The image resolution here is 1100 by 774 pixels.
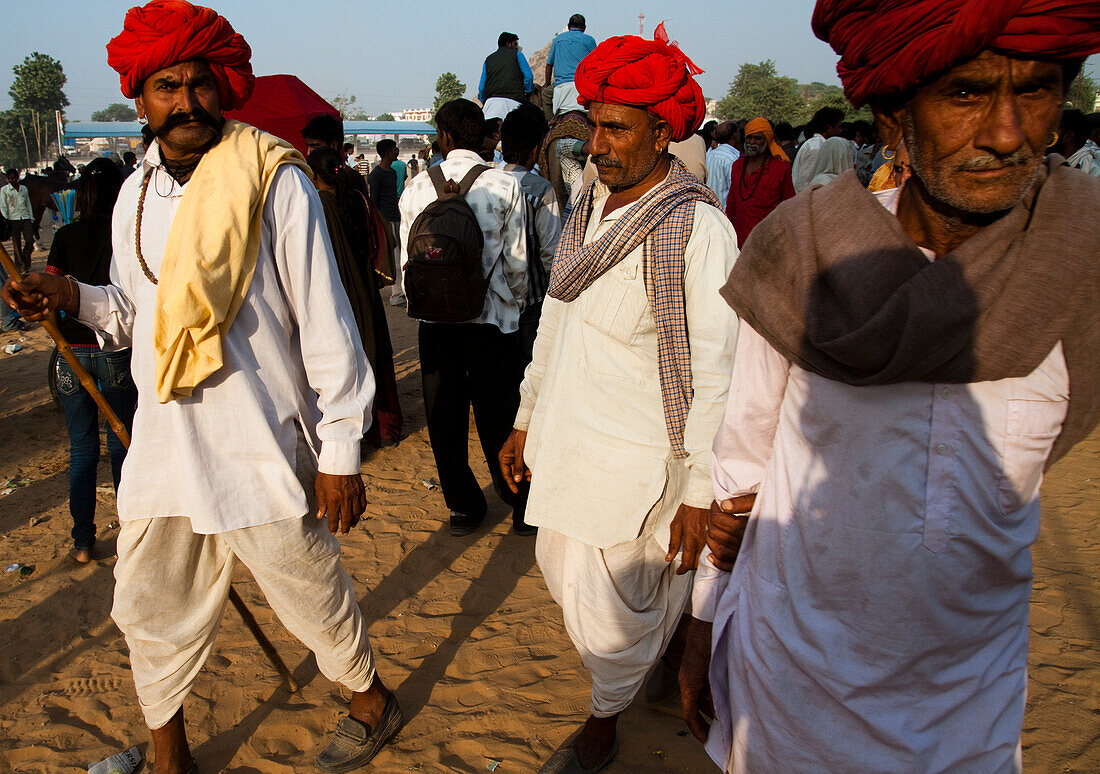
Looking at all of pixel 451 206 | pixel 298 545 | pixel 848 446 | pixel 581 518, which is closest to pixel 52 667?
pixel 298 545

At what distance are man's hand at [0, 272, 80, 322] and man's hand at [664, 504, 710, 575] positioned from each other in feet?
6.55

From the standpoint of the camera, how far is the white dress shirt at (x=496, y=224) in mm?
4426

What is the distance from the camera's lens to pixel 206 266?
2090 millimetres

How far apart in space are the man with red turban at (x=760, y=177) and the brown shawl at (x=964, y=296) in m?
5.66

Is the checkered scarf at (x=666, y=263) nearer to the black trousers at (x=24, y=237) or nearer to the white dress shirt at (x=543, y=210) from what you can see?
the white dress shirt at (x=543, y=210)

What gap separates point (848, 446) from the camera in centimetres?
138

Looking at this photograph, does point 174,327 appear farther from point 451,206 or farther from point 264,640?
point 451,206

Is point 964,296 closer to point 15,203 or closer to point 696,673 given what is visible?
point 696,673

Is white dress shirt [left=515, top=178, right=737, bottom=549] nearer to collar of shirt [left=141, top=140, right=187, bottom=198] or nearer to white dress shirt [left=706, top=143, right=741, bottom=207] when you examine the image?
collar of shirt [left=141, top=140, right=187, bottom=198]

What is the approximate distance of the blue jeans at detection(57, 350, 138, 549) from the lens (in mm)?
4156

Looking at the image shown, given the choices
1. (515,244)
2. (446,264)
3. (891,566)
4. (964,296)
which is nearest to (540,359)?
(446,264)

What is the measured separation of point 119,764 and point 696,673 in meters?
2.29

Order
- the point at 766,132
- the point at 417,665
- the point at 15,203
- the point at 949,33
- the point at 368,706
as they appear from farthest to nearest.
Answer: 1. the point at 15,203
2. the point at 766,132
3. the point at 417,665
4. the point at 368,706
5. the point at 949,33

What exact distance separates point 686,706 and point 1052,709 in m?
2.19
